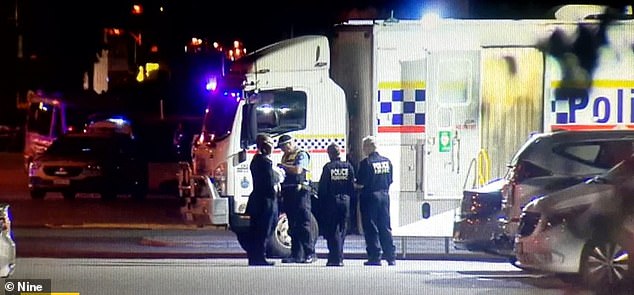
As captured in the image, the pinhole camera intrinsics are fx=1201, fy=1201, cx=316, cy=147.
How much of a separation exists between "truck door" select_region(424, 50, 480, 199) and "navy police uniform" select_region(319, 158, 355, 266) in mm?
1136

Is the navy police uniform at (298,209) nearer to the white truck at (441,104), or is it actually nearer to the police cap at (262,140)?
the police cap at (262,140)

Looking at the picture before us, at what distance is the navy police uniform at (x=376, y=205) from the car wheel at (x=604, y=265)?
3199mm

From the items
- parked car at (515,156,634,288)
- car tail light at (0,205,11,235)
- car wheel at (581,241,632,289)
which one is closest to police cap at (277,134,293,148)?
parked car at (515,156,634,288)

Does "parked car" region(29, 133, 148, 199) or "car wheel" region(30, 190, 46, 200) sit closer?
"parked car" region(29, 133, 148, 199)

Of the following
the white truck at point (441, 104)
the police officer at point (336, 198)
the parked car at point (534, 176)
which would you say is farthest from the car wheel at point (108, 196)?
the parked car at point (534, 176)

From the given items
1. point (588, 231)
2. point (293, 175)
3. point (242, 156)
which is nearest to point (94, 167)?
point (242, 156)

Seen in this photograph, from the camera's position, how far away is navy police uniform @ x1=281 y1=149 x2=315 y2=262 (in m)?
13.6

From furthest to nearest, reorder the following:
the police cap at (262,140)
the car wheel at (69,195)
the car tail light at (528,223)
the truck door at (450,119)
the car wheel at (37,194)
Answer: the car wheel at (69,195) < the car wheel at (37,194) < the truck door at (450,119) < the police cap at (262,140) < the car tail light at (528,223)

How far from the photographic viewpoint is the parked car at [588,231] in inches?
418

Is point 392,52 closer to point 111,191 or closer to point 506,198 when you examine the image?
point 506,198

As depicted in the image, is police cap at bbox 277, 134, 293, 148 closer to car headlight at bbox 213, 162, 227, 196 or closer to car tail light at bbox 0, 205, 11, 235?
car headlight at bbox 213, 162, 227, 196

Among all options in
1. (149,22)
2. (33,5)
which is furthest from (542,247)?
(33,5)

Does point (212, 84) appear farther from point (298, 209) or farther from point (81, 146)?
point (81, 146)

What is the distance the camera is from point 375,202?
13.5m
